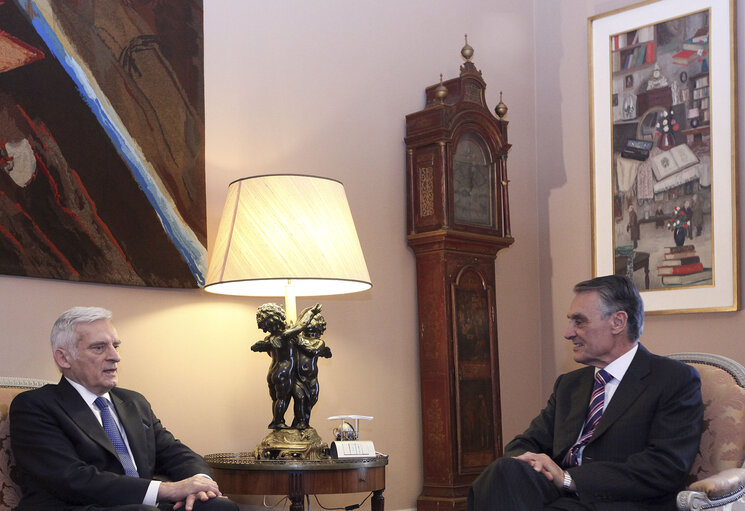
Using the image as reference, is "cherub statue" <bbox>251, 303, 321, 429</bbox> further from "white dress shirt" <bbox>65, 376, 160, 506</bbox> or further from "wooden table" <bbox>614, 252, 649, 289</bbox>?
"wooden table" <bbox>614, 252, 649, 289</bbox>

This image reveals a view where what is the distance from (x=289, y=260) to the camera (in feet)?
10.9

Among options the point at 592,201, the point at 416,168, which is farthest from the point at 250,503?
the point at 592,201

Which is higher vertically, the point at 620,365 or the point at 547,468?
the point at 620,365

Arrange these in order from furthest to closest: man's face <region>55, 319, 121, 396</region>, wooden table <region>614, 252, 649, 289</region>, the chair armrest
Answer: wooden table <region>614, 252, 649, 289</region> → man's face <region>55, 319, 121, 396</region> → the chair armrest

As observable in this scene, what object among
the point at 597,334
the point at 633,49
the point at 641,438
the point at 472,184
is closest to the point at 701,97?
the point at 633,49

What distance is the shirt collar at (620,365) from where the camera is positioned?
3137mm

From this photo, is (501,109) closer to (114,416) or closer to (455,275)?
(455,275)

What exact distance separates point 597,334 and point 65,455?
182 centimetres

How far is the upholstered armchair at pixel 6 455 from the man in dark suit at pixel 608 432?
1.47 m

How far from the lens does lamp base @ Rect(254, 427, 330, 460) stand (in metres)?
3.37

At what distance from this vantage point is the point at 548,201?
5.59 metres

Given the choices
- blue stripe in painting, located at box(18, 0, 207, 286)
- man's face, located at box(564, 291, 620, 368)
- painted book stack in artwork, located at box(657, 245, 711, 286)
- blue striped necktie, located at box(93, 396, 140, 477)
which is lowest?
blue striped necktie, located at box(93, 396, 140, 477)

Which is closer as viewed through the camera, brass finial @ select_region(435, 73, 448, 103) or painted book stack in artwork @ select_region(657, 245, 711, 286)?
brass finial @ select_region(435, 73, 448, 103)

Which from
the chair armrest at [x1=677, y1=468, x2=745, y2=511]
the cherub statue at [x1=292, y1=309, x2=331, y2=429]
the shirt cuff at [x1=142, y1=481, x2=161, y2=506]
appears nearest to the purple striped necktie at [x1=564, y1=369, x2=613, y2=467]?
the chair armrest at [x1=677, y1=468, x2=745, y2=511]
